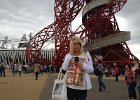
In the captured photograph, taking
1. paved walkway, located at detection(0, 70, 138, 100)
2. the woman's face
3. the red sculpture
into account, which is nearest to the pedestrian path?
paved walkway, located at detection(0, 70, 138, 100)

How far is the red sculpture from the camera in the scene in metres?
48.3

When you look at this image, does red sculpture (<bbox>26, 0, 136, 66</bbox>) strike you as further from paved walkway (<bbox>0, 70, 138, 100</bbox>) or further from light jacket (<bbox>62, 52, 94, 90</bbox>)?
light jacket (<bbox>62, 52, 94, 90</bbox>)

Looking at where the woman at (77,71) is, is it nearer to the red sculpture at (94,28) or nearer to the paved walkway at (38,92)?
the paved walkway at (38,92)

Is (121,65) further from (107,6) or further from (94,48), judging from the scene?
(107,6)

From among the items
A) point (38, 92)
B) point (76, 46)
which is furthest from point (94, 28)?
point (76, 46)

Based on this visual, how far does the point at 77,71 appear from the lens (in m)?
6.86

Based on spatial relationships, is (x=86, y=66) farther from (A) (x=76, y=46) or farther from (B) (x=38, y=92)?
(B) (x=38, y=92)

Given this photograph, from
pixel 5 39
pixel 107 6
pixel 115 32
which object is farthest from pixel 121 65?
pixel 5 39

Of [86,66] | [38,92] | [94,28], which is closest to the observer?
[86,66]

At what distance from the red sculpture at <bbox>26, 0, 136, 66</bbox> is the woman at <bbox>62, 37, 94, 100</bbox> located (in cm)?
4061

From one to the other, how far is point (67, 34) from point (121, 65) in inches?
322

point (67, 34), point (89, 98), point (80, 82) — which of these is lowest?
point (89, 98)

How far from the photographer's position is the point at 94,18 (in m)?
48.8

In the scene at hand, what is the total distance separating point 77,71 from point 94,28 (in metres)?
42.4
